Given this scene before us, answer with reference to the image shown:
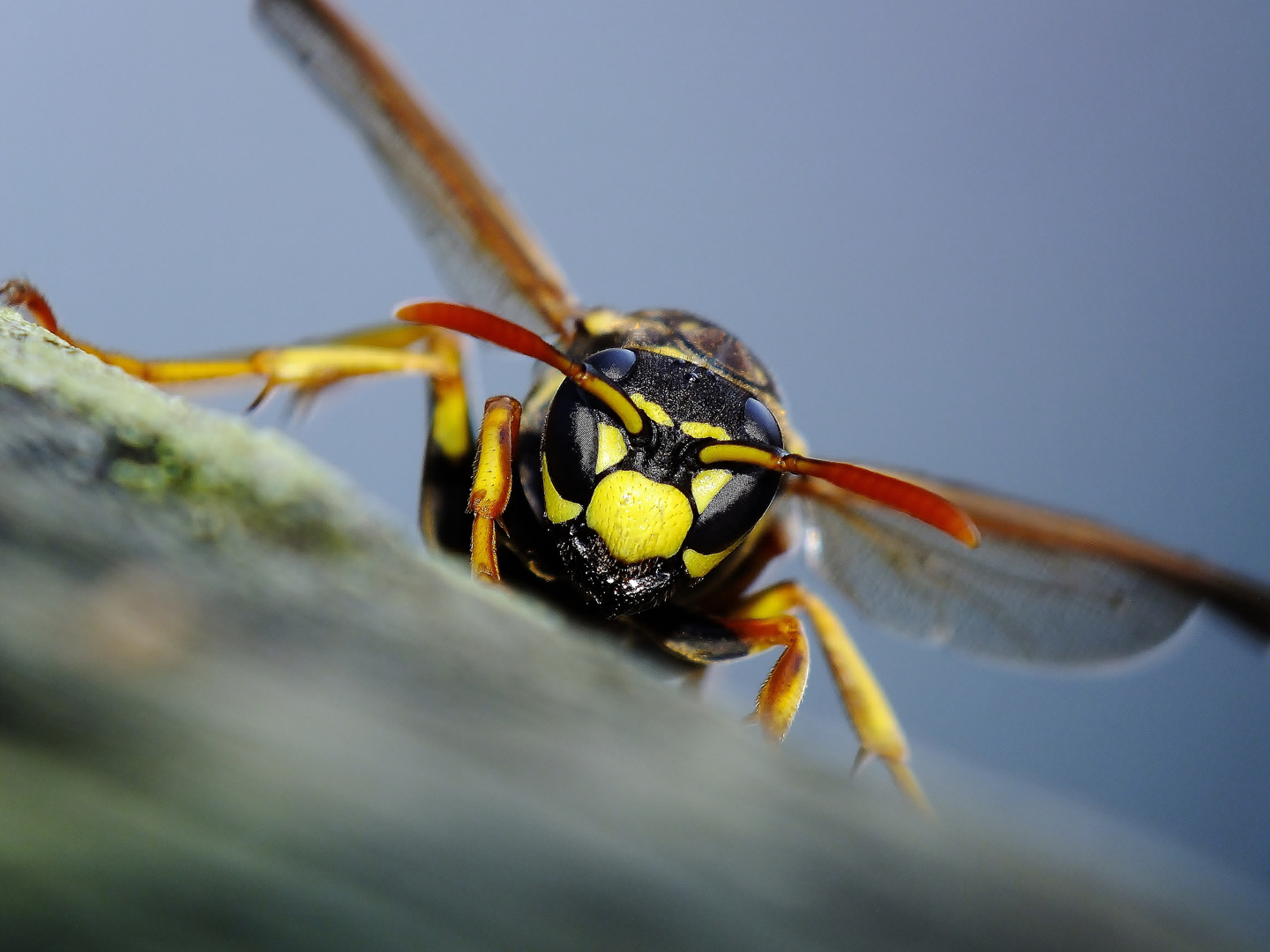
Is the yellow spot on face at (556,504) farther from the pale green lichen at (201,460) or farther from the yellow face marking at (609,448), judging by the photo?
the pale green lichen at (201,460)

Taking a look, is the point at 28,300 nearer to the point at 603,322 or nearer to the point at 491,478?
the point at 491,478

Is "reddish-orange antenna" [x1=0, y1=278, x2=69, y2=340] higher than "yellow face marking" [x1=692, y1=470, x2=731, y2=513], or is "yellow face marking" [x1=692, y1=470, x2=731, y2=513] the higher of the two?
"yellow face marking" [x1=692, y1=470, x2=731, y2=513]

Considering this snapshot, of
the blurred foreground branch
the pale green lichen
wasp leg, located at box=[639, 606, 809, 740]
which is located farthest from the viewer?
wasp leg, located at box=[639, 606, 809, 740]

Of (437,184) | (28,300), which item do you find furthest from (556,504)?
(437,184)

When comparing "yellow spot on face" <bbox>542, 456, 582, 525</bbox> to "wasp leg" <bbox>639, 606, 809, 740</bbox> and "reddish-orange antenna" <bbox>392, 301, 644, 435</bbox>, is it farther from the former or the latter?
"wasp leg" <bbox>639, 606, 809, 740</bbox>

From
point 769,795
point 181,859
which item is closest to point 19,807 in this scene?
point 181,859

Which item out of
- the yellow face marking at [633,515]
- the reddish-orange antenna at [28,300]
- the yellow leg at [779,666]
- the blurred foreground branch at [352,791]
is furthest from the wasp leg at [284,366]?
the blurred foreground branch at [352,791]

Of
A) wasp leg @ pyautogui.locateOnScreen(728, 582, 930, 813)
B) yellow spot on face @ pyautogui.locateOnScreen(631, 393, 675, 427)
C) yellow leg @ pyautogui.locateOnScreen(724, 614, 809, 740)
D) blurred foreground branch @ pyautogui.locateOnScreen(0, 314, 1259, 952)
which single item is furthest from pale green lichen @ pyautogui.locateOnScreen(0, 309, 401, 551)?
wasp leg @ pyautogui.locateOnScreen(728, 582, 930, 813)
